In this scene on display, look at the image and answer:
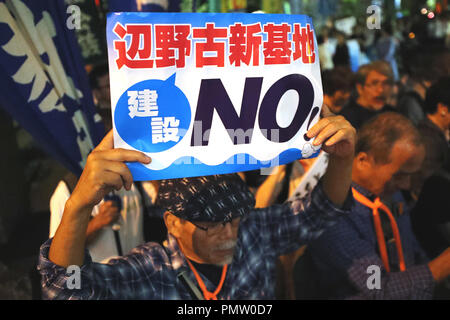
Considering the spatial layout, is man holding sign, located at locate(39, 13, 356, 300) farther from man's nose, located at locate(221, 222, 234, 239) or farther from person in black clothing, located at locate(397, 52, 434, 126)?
person in black clothing, located at locate(397, 52, 434, 126)

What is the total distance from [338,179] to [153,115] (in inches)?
34.0

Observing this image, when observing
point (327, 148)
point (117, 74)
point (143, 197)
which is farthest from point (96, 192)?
point (143, 197)

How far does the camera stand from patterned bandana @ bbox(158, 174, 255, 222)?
1645 mm

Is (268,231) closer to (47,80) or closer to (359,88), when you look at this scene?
(47,80)

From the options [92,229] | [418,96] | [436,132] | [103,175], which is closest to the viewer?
[103,175]

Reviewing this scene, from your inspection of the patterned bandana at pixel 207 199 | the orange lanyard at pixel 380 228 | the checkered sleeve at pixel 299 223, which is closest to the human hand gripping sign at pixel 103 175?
the patterned bandana at pixel 207 199

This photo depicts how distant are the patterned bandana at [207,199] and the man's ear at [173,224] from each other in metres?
Result: 0.08

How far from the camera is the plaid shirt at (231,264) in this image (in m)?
1.46

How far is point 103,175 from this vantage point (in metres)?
1.32

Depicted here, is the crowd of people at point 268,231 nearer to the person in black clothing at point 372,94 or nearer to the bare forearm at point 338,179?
the bare forearm at point 338,179

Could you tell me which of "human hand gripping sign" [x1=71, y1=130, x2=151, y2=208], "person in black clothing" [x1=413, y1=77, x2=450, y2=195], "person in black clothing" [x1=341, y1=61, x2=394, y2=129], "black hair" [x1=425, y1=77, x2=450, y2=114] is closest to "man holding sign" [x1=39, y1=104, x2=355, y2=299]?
"human hand gripping sign" [x1=71, y1=130, x2=151, y2=208]

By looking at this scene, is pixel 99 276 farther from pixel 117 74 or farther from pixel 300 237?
pixel 300 237

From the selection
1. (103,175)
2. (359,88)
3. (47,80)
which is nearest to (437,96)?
(359,88)

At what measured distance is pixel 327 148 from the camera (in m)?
1.67
